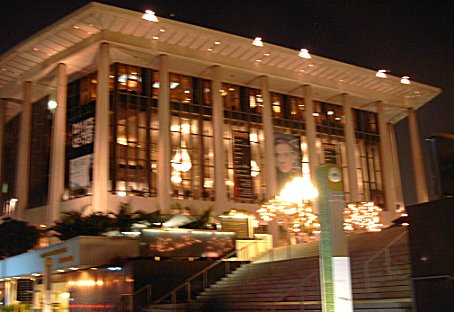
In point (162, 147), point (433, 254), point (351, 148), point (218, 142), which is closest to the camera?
point (433, 254)

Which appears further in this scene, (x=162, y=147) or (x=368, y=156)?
(x=368, y=156)

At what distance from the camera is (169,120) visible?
4128 centimetres

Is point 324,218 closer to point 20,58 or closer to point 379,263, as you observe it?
point 379,263

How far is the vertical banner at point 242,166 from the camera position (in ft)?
143

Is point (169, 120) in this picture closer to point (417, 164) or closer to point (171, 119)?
point (171, 119)

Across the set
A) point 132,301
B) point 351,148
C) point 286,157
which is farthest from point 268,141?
point 132,301

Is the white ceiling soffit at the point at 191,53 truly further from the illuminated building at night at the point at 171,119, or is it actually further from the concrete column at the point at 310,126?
the concrete column at the point at 310,126

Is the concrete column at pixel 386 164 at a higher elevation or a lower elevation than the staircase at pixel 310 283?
higher

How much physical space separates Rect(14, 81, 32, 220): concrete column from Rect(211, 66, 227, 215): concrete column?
595 inches

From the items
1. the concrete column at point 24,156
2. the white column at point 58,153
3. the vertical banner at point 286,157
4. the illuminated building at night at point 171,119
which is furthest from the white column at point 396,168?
the concrete column at point 24,156

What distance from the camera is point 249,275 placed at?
23516 mm

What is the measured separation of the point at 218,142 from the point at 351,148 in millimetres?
13692

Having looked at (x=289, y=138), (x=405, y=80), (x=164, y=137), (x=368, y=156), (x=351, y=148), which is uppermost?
(x=405, y=80)

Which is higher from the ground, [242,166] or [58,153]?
[58,153]
